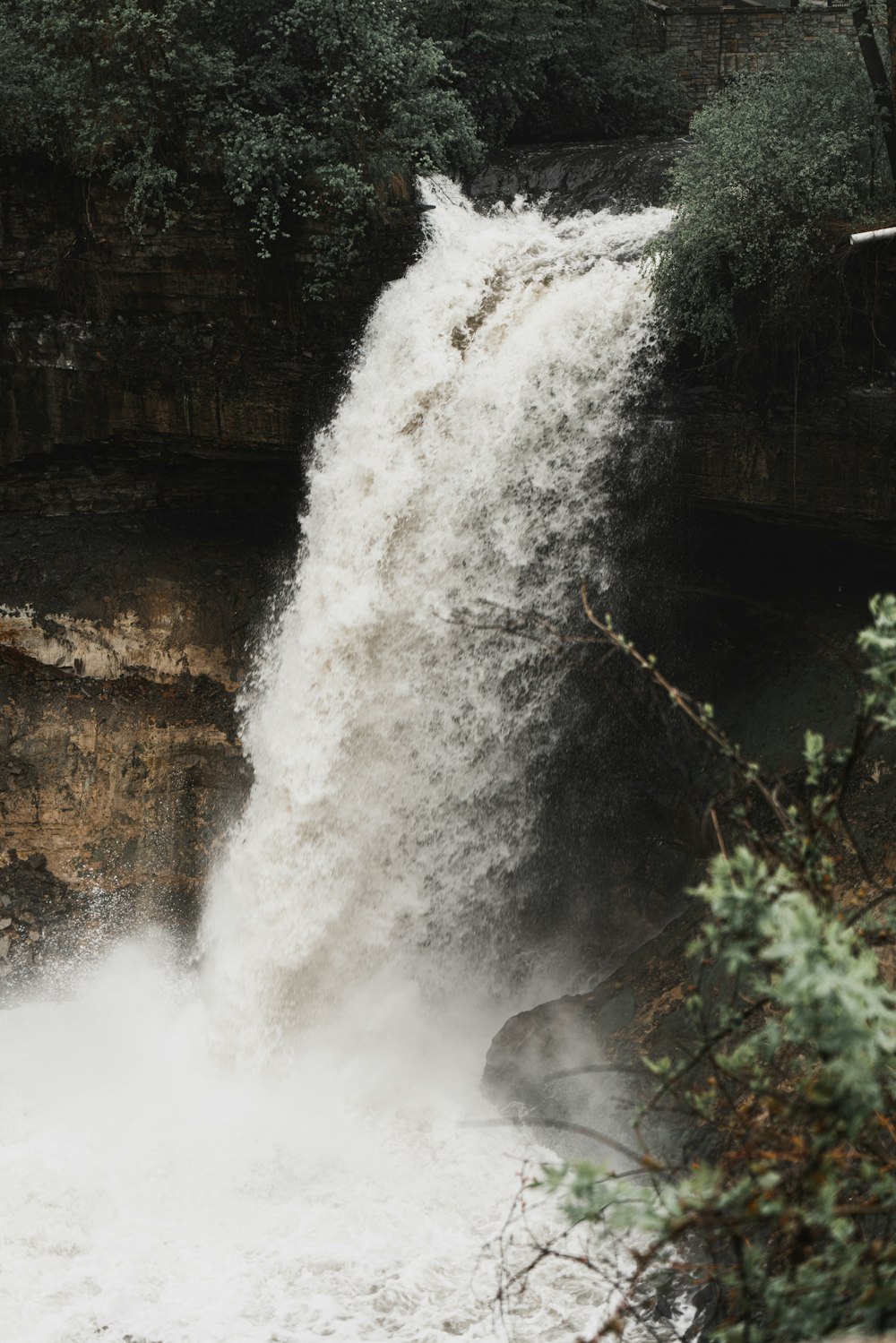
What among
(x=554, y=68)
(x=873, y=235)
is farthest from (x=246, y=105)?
(x=873, y=235)

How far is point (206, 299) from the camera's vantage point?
11.0 meters

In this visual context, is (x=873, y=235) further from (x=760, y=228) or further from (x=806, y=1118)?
(x=806, y=1118)

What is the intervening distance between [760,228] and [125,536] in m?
6.74

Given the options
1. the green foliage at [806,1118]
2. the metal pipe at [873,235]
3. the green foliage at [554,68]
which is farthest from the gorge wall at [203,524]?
the green foliage at [806,1118]

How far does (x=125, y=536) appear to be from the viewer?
12.0m

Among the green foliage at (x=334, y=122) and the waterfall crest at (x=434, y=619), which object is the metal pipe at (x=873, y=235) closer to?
the waterfall crest at (x=434, y=619)

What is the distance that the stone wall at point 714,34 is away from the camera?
15.4 meters

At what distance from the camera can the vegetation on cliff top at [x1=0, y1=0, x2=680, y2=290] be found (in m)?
10.5

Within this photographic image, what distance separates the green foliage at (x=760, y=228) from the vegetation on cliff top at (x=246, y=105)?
306cm

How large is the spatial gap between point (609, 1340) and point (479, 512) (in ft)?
19.5

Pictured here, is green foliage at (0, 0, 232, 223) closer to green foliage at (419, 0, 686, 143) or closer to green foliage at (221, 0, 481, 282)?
green foliage at (221, 0, 481, 282)

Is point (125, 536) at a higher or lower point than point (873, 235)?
higher

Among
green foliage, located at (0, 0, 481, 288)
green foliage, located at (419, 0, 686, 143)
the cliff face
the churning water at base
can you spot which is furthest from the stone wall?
the cliff face

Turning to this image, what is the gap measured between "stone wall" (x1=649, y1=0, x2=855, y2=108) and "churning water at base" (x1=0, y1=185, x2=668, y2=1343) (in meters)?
6.34
